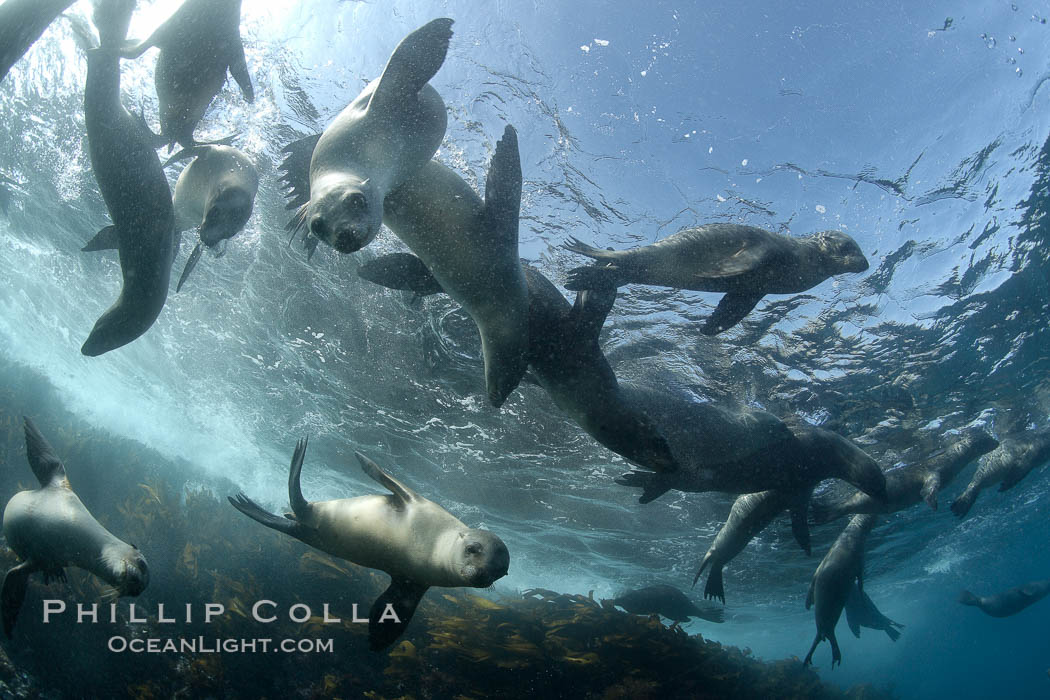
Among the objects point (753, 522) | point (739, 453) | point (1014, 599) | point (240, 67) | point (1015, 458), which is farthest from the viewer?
point (1014, 599)

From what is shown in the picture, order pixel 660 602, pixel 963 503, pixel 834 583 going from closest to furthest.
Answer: pixel 963 503 → pixel 834 583 → pixel 660 602

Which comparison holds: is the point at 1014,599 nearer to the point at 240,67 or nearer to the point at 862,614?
the point at 862,614

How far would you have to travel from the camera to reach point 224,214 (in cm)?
293

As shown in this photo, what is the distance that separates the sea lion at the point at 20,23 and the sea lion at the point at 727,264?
313 cm

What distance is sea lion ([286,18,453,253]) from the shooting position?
217 cm

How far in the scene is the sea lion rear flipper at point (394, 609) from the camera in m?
3.60

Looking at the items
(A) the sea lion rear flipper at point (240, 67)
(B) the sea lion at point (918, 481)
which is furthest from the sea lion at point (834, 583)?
(A) the sea lion rear flipper at point (240, 67)

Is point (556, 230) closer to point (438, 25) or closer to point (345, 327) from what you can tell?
point (438, 25)

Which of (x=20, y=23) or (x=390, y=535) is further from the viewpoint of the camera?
(x=390, y=535)

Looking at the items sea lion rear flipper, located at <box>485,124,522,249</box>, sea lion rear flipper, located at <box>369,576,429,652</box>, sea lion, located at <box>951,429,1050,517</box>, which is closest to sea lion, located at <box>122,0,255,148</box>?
sea lion rear flipper, located at <box>485,124,522,249</box>

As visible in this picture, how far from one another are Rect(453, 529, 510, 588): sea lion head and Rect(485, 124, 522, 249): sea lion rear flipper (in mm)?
1950

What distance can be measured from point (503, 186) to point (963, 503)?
9842mm

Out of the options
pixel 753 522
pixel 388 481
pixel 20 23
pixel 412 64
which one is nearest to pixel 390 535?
pixel 388 481

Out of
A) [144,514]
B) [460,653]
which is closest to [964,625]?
[460,653]
